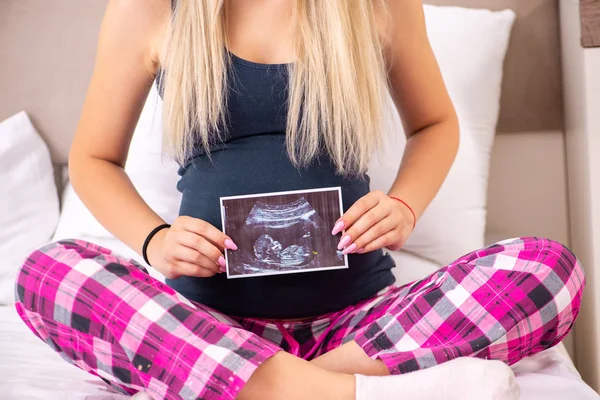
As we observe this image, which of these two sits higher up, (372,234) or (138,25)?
(138,25)

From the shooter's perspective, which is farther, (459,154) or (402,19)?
(459,154)

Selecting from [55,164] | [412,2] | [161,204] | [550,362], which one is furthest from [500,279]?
[55,164]

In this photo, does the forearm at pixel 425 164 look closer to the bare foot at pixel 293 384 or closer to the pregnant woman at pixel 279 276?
the pregnant woman at pixel 279 276

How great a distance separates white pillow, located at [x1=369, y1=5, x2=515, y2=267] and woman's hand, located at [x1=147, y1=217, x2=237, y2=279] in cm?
54

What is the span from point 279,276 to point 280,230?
106 millimetres

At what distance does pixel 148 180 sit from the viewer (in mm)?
1371

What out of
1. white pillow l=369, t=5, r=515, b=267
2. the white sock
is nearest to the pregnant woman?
the white sock

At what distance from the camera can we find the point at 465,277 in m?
0.86

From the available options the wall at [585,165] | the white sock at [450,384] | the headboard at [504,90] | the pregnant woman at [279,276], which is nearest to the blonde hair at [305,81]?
the pregnant woman at [279,276]

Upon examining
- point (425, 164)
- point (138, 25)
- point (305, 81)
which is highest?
point (138, 25)

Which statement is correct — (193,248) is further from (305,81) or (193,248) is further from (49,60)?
(49,60)

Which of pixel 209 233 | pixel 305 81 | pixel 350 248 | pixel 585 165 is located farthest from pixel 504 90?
pixel 209 233

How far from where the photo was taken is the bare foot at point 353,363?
84 cm

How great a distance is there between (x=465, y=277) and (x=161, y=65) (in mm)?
547
